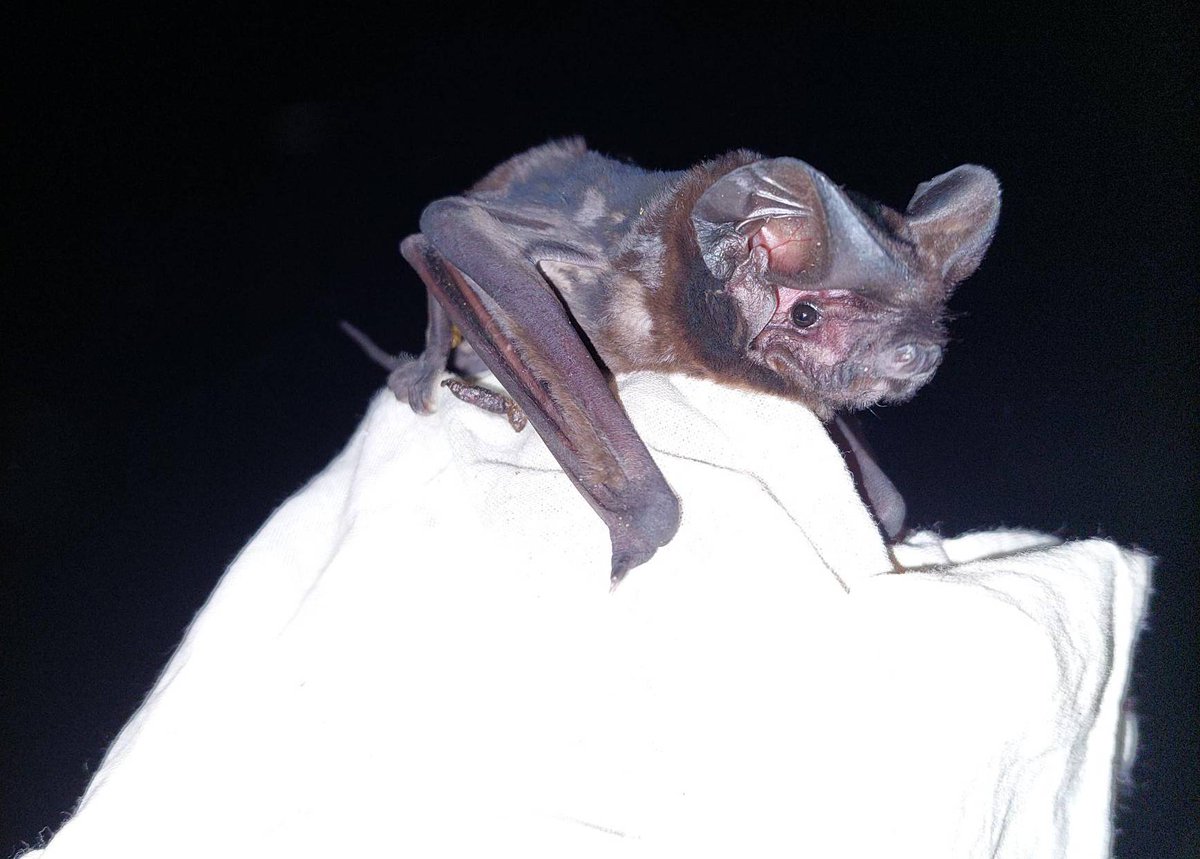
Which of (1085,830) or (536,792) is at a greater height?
(536,792)

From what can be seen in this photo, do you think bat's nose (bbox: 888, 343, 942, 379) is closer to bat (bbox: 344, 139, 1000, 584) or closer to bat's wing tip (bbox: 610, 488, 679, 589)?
bat (bbox: 344, 139, 1000, 584)

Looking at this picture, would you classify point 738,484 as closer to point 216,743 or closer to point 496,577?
point 496,577

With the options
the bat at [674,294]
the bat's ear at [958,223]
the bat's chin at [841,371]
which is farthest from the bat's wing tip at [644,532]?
the bat's ear at [958,223]

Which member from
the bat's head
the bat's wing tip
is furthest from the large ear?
the bat's wing tip

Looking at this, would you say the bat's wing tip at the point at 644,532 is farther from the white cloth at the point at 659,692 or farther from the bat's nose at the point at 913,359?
the bat's nose at the point at 913,359

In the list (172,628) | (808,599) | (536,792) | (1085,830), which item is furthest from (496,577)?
(172,628)

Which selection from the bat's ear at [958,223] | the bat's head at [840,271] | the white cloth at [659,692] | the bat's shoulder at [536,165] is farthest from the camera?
the bat's shoulder at [536,165]

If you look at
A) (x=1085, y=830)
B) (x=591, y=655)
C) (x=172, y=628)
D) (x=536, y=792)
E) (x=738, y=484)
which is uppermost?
(x=738, y=484)
